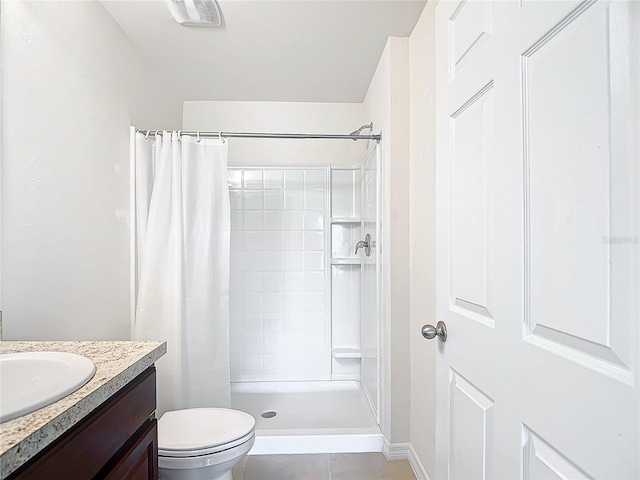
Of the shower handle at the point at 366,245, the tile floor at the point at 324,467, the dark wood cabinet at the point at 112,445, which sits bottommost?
the tile floor at the point at 324,467

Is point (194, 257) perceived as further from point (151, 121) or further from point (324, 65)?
point (324, 65)

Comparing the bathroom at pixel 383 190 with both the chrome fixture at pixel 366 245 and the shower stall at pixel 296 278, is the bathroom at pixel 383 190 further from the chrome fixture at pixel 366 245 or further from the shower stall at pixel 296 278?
the chrome fixture at pixel 366 245

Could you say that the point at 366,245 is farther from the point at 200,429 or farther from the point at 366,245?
the point at 200,429

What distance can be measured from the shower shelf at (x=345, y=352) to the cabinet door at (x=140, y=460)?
1.96m

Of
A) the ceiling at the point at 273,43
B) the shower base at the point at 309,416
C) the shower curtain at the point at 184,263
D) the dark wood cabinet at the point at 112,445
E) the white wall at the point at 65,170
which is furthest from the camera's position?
the shower base at the point at 309,416

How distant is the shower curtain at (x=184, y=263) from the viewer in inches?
78.3

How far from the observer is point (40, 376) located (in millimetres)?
852

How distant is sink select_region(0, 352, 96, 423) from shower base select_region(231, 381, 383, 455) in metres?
1.49

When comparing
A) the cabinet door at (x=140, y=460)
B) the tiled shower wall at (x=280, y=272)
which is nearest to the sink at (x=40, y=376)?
the cabinet door at (x=140, y=460)

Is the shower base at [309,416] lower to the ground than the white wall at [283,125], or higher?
lower

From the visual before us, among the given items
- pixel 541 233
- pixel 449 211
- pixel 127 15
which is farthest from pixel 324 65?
pixel 541 233

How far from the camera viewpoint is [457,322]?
1.02m

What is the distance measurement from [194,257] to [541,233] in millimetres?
1781

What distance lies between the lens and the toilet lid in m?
1.44
